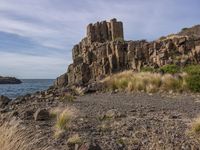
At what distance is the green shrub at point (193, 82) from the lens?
25406 millimetres

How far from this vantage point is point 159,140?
1069 centimetres

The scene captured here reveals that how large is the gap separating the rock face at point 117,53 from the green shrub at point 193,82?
10957 millimetres

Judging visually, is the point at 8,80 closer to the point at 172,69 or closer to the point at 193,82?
the point at 172,69

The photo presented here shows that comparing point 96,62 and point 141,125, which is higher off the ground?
point 96,62

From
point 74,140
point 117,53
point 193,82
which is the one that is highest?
point 117,53

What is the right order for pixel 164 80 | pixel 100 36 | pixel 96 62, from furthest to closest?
pixel 100 36 → pixel 96 62 → pixel 164 80

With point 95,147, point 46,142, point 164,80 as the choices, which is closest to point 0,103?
point 164,80

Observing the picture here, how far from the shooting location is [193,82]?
85.2 feet

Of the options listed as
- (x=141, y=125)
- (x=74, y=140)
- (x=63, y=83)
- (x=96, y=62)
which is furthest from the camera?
(x=63, y=83)

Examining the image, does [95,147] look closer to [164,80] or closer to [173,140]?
[173,140]

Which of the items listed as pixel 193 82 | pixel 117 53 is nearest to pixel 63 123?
pixel 193 82

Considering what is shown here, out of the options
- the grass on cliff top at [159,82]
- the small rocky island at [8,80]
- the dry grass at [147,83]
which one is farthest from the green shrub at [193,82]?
the small rocky island at [8,80]

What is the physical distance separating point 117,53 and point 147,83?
22.6 metres

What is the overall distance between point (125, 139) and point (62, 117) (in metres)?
2.85
